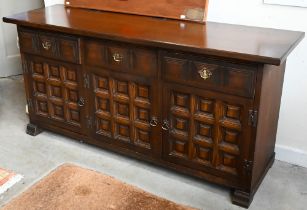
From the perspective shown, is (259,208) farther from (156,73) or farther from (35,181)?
(35,181)

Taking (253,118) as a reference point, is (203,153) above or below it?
below

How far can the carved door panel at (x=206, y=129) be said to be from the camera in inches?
77.0

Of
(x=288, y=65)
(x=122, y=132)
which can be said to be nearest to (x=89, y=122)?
(x=122, y=132)

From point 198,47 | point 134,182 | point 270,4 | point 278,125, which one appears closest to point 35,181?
point 134,182

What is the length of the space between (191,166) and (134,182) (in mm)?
337

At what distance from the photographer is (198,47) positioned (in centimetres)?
187

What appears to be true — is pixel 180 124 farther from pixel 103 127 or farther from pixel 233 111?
pixel 103 127

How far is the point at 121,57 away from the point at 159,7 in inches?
17.7

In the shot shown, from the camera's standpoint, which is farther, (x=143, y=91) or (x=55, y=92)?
(x=55, y=92)

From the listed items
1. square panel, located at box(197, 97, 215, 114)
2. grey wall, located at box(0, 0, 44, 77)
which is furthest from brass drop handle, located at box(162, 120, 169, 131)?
grey wall, located at box(0, 0, 44, 77)

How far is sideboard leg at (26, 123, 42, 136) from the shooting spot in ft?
8.98

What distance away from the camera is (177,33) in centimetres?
210

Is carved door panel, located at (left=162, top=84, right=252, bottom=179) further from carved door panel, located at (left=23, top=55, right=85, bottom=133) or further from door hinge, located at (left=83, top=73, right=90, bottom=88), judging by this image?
carved door panel, located at (left=23, top=55, right=85, bottom=133)

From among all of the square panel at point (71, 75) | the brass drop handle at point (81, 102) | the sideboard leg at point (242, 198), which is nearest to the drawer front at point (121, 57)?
the square panel at point (71, 75)
